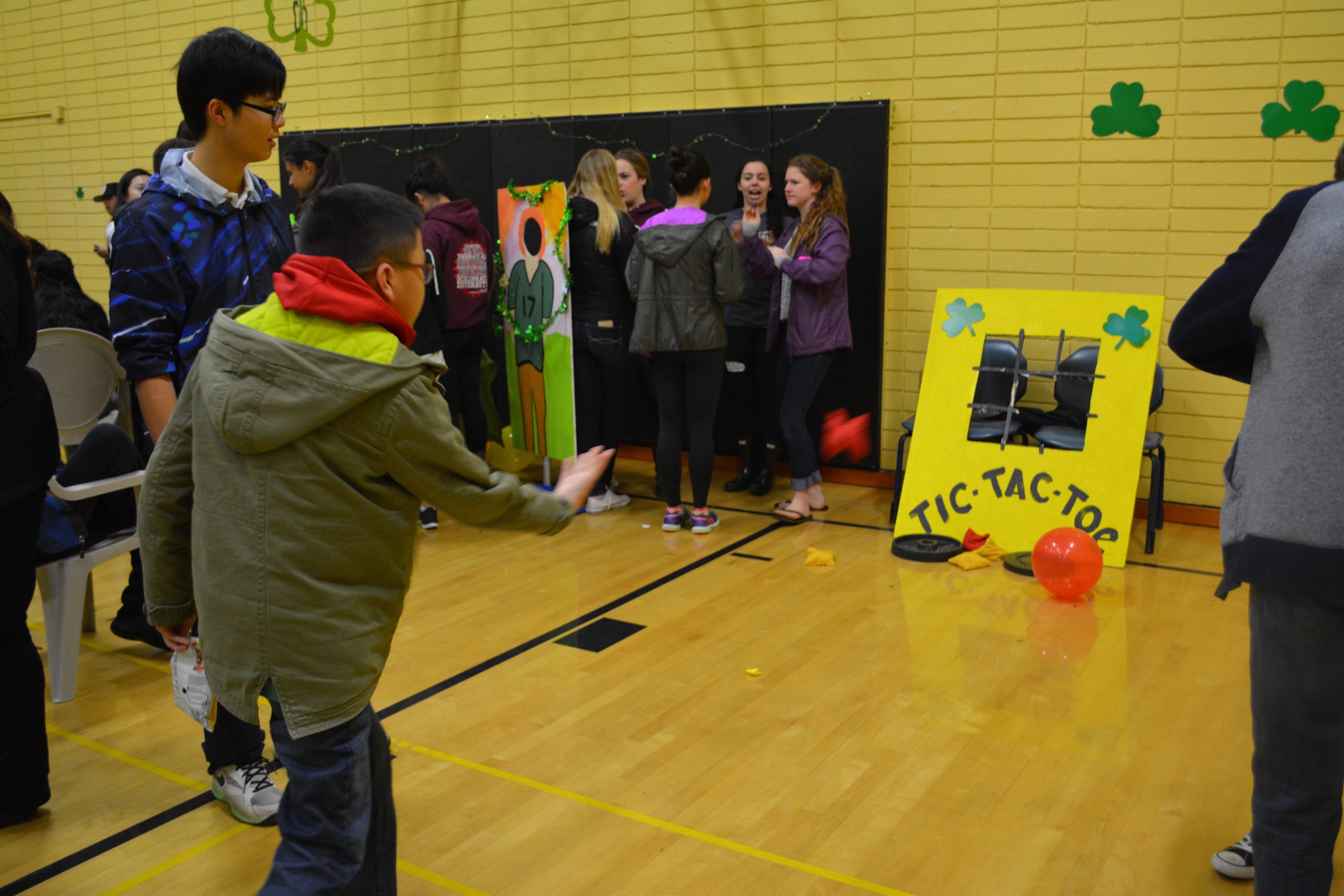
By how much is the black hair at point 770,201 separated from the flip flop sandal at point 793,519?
1355mm

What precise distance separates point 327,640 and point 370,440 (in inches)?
12.8

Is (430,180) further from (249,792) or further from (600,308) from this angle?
(249,792)

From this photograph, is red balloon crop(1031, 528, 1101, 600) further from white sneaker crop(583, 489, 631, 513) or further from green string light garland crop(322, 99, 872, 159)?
green string light garland crop(322, 99, 872, 159)

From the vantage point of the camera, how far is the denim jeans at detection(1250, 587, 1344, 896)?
1740 millimetres

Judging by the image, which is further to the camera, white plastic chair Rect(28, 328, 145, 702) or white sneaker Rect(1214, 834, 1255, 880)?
white plastic chair Rect(28, 328, 145, 702)

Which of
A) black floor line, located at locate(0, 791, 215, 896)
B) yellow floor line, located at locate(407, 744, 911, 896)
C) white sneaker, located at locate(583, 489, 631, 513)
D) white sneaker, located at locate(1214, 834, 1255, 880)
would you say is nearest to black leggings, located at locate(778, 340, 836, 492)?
white sneaker, located at locate(583, 489, 631, 513)

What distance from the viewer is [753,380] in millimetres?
Answer: 5750

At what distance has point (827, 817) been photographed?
2.56 metres

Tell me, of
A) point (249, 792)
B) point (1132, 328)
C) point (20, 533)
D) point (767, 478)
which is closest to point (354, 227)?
point (20, 533)

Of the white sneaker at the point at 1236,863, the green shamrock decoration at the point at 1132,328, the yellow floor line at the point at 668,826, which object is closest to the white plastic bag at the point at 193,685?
the yellow floor line at the point at 668,826

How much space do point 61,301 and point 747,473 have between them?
3.24 meters

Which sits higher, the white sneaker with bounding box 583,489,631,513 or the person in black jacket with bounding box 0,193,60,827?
the person in black jacket with bounding box 0,193,60,827

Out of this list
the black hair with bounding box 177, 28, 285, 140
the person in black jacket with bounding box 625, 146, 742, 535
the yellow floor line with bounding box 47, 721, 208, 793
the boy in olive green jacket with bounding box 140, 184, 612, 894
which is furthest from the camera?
the person in black jacket with bounding box 625, 146, 742, 535

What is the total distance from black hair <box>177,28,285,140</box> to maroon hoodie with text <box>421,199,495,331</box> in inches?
109
